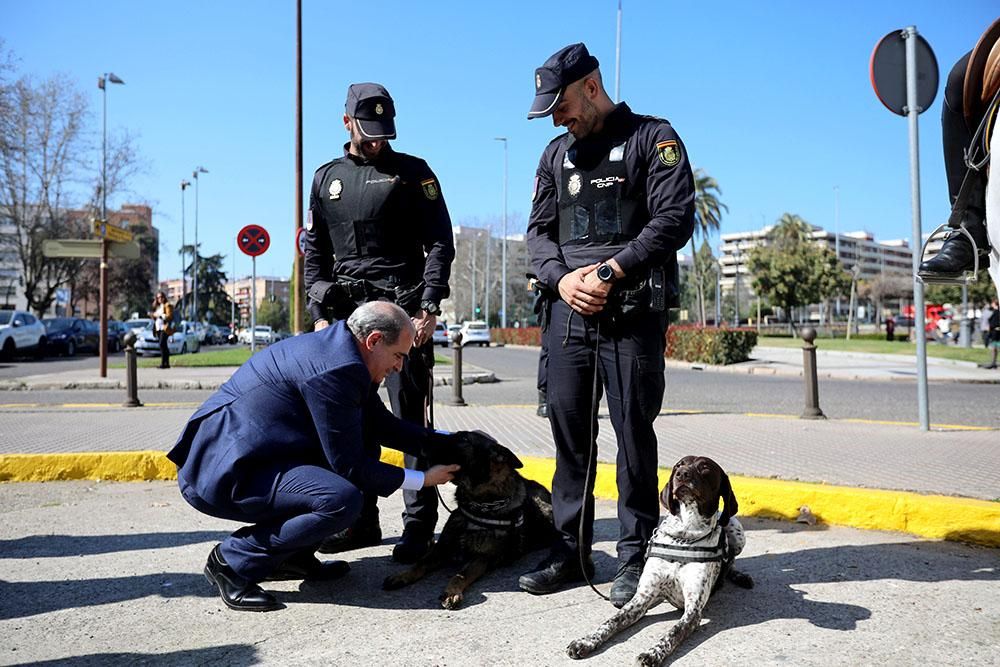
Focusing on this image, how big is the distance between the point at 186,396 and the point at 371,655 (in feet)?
37.4

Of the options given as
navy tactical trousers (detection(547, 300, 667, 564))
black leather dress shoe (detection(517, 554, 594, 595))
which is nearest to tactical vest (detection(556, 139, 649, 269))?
navy tactical trousers (detection(547, 300, 667, 564))

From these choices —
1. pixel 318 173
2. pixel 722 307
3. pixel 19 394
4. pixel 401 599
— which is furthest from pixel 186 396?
pixel 722 307

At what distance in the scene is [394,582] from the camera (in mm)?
3377

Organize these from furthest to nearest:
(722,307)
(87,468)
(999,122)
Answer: (722,307) < (87,468) < (999,122)

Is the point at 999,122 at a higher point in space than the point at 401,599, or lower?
higher

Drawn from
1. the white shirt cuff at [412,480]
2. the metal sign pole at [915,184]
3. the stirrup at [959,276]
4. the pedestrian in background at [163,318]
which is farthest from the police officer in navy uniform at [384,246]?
the pedestrian in background at [163,318]

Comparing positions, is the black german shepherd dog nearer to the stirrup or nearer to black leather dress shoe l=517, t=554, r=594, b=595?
black leather dress shoe l=517, t=554, r=594, b=595

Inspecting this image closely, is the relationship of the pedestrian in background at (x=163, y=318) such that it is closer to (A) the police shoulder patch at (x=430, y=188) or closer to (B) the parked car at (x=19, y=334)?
(B) the parked car at (x=19, y=334)

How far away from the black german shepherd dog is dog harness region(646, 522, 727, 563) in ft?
2.62

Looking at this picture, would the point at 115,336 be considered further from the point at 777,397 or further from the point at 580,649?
the point at 580,649

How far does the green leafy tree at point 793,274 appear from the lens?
5097 centimetres

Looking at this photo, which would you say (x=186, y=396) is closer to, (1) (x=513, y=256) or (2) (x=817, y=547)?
(2) (x=817, y=547)

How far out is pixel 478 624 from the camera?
116 inches

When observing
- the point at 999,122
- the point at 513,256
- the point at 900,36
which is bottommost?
the point at 999,122
